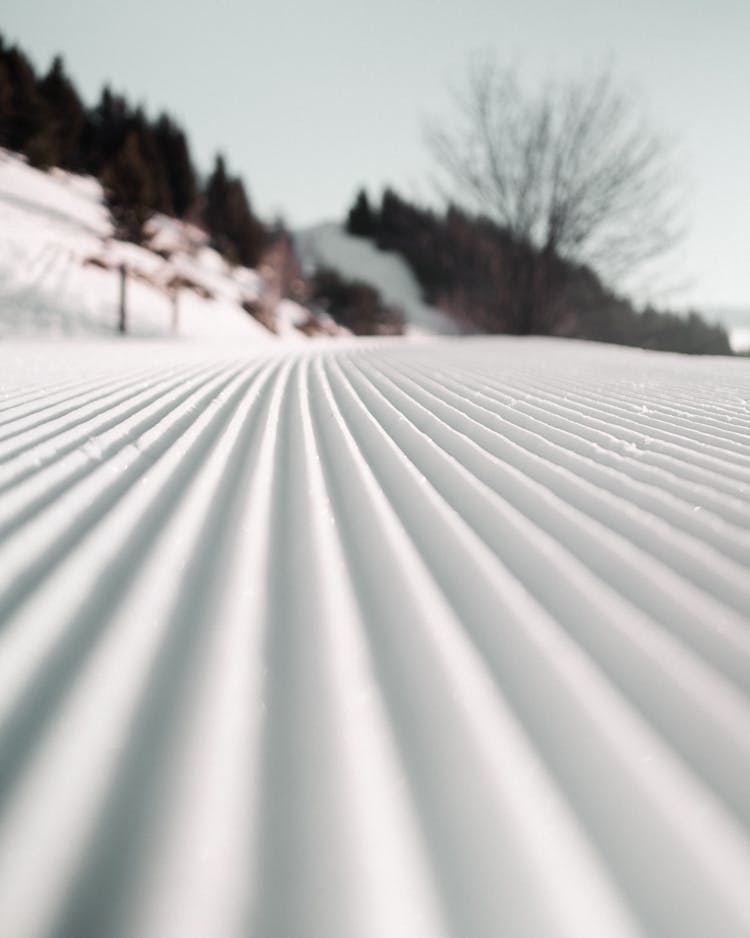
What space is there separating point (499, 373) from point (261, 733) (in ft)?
9.37

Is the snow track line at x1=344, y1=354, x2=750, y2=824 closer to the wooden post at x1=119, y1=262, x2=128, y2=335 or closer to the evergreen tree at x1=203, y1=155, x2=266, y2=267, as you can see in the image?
the wooden post at x1=119, y1=262, x2=128, y2=335

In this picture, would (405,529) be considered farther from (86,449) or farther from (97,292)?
(97,292)

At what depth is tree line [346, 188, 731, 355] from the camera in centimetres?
960

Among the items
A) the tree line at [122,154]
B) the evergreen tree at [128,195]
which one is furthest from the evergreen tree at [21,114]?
the evergreen tree at [128,195]

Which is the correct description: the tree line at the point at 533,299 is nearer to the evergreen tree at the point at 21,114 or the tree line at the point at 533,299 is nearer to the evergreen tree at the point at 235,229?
the evergreen tree at the point at 235,229

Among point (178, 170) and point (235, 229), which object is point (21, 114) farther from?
point (178, 170)

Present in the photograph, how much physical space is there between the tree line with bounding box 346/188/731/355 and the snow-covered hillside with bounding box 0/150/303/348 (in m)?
3.58

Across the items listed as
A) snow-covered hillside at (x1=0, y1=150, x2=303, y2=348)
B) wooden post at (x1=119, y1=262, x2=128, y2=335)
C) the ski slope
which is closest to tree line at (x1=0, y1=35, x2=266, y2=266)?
snow-covered hillside at (x1=0, y1=150, x2=303, y2=348)

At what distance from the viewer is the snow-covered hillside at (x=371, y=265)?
29328 mm

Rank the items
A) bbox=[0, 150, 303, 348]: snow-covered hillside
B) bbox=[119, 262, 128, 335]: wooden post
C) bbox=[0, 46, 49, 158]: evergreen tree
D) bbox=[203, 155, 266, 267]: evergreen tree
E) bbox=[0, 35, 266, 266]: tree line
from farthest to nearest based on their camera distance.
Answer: bbox=[203, 155, 266, 267]: evergreen tree, bbox=[0, 46, 49, 158]: evergreen tree, bbox=[0, 35, 266, 266]: tree line, bbox=[0, 150, 303, 348]: snow-covered hillside, bbox=[119, 262, 128, 335]: wooden post

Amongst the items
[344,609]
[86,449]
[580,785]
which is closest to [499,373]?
[86,449]

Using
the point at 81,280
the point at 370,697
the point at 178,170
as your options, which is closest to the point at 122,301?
the point at 81,280

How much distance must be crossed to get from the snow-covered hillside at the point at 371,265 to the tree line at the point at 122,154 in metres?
7.08

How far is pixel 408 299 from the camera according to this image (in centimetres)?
3111
